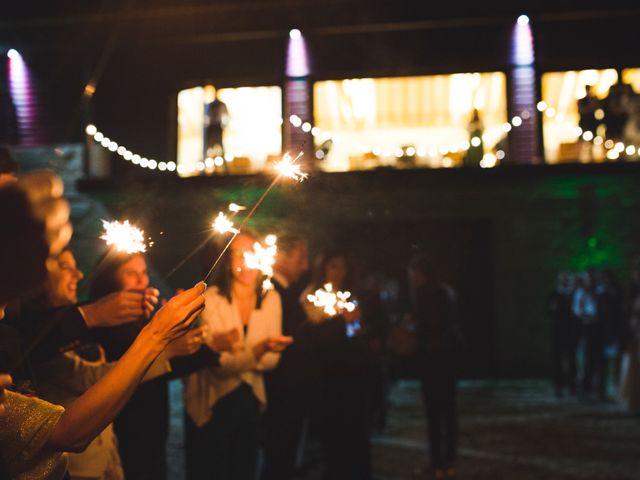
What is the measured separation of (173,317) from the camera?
2.08 meters

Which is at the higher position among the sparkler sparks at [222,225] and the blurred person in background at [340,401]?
the sparkler sparks at [222,225]

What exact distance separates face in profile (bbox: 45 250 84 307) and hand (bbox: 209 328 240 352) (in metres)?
0.89

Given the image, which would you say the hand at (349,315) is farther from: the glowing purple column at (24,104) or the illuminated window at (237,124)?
the glowing purple column at (24,104)

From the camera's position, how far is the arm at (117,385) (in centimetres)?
199

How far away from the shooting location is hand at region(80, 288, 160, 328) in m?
3.35

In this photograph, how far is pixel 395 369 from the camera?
14758 mm

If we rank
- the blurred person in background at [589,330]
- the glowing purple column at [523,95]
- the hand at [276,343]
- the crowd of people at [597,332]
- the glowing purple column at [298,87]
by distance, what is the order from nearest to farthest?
the hand at [276,343]
the crowd of people at [597,332]
the blurred person in background at [589,330]
the glowing purple column at [523,95]
the glowing purple column at [298,87]

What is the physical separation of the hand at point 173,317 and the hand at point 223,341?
238cm

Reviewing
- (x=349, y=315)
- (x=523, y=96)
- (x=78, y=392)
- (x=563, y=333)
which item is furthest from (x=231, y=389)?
(x=523, y=96)

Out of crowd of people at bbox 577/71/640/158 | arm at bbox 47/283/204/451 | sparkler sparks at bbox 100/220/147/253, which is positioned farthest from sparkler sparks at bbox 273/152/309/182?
crowd of people at bbox 577/71/640/158

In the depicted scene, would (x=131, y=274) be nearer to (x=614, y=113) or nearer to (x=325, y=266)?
(x=325, y=266)

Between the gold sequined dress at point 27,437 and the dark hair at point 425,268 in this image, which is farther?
the dark hair at point 425,268

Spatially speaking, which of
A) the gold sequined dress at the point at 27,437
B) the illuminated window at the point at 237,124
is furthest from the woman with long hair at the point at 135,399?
the illuminated window at the point at 237,124

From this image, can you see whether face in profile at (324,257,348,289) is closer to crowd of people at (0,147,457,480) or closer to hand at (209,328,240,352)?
crowd of people at (0,147,457,480)
